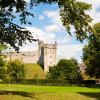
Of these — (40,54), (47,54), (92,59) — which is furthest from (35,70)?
(92,59)

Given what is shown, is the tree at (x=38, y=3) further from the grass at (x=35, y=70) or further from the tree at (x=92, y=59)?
the grass at (x=35, y=70)

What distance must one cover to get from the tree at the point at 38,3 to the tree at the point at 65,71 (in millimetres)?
85835

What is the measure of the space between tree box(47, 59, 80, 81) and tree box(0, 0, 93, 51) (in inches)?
3379

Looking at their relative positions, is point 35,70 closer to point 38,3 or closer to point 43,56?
point 43,56

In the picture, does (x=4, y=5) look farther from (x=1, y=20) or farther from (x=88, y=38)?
(x=88, y=38)

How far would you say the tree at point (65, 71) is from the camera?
378ft

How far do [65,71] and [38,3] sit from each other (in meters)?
90.9

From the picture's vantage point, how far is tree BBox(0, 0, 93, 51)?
27356mm

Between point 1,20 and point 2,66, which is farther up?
point 1,20

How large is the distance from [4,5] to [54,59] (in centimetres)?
12660

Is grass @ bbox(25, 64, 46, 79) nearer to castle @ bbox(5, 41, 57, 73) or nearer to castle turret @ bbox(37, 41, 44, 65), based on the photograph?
castle @ bbox(5, 41, 57, 73)

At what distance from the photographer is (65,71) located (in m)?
119

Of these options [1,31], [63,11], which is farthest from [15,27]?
[63,11]

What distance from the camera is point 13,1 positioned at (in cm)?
2753
